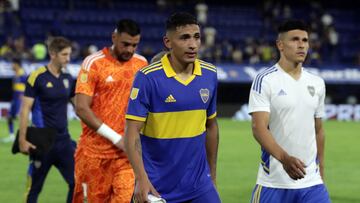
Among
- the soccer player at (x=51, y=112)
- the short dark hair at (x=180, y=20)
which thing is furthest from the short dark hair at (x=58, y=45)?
the short dark hair at (x=180, y=20)

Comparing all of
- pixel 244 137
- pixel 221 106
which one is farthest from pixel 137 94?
pixel 221 106

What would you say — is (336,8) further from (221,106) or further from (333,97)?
(221,106)

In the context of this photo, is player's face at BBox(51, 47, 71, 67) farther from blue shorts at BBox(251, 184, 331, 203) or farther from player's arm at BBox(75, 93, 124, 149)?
blue shorts at BBox(251, 184, 331, 203)

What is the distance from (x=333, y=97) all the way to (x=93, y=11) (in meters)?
11.6

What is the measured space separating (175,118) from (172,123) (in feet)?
0.15

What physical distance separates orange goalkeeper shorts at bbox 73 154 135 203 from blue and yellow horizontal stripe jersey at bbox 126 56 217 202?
4.97 feet

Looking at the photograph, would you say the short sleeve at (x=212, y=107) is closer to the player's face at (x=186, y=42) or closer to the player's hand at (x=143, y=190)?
the player's face at (x=186, y=42)

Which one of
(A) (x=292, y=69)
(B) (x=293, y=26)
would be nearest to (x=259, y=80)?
(A) (x=292, y=69)

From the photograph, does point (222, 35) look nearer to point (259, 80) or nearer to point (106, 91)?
point (106, 91)

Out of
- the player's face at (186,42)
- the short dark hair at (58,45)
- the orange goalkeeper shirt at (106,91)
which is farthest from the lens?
the short dark hair at (58,45)

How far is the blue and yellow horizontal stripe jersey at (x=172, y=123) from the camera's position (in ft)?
20.5

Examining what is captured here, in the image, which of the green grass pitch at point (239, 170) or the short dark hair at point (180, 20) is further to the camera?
the green grass pitch at point (239, 170)

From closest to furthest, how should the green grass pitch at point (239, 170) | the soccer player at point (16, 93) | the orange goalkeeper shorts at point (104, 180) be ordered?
the orange goalkeeper shorts at point (104, 180), the green grass pitch at point (239, 170), the soccer player at point (16, 93)

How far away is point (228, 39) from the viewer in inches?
1489
